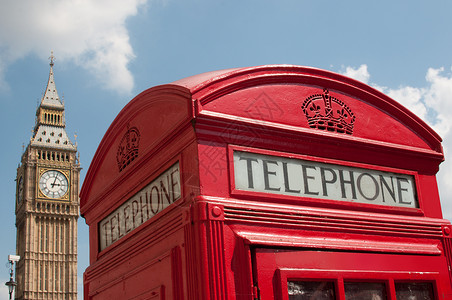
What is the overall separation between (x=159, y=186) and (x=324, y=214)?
1203mm

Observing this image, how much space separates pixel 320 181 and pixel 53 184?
73013 mm

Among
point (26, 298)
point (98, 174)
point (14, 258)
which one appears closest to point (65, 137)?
point (26, 298)

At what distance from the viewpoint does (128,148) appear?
486 centimetres

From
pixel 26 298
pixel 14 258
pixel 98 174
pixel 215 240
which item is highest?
pixel 26 298

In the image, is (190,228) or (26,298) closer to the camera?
(190,228)

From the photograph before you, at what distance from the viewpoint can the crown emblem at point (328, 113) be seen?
460cm

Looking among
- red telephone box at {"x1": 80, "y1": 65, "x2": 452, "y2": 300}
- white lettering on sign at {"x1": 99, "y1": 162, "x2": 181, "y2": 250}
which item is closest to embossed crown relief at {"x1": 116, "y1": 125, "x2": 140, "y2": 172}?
red telephone box at {"x1": 80, "y1": 65, "x2": 452, "y2": 300}

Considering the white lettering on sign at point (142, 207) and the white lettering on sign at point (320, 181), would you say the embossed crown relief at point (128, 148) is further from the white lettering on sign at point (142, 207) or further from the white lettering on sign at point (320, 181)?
the white lettering on sign at point (320, 181)

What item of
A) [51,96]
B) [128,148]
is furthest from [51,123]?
[128,148]

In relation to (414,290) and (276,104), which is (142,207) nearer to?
(276,104)

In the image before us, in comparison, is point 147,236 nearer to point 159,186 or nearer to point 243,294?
point 159,186

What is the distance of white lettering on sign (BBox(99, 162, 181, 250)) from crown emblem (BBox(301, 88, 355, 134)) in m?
1.15

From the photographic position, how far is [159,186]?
14.4 ft

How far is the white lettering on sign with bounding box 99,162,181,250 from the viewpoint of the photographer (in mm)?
4203
